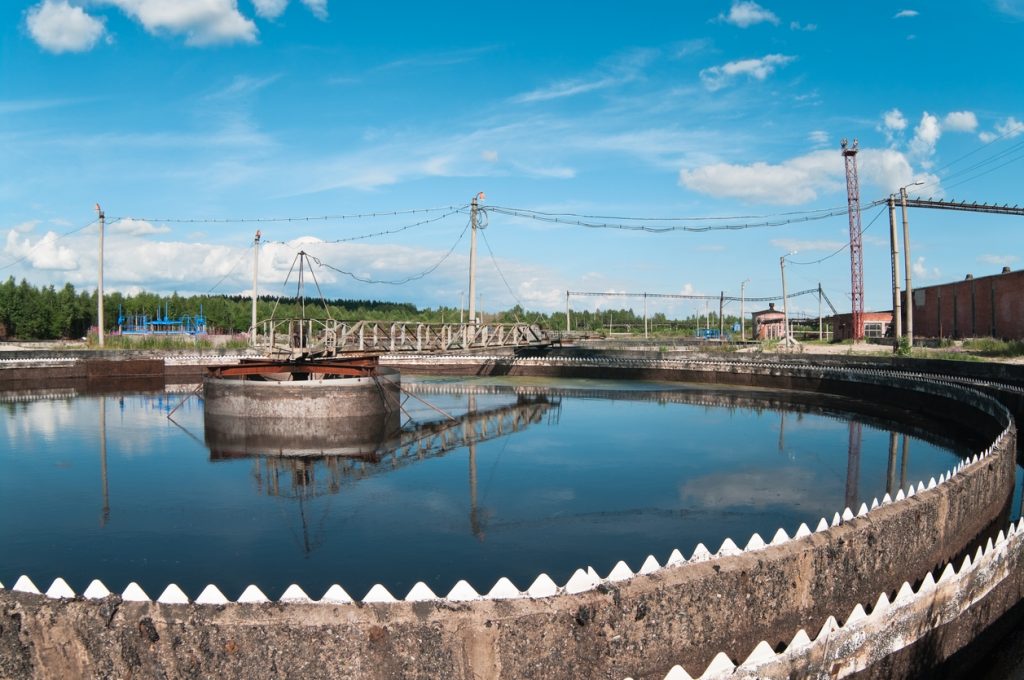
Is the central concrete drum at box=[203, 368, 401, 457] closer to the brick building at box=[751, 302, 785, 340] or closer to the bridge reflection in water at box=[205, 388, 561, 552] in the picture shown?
the bridge reflection in water at box=[205, 388, 561, 552]

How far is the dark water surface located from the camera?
30.6 ft

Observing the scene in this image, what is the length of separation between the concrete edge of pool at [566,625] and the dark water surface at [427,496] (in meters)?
3.25

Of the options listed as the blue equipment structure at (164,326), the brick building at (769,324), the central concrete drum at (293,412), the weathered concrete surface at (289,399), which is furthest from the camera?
the brick building at (769,324)

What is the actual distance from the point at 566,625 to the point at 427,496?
28.7 ft

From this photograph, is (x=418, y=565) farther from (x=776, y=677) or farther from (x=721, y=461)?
(x=721, y=461)

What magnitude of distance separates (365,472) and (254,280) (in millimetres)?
34781

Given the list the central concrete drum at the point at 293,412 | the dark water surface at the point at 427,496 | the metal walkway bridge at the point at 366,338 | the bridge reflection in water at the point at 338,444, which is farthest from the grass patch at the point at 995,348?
the central concrete drum at the point at 293,412

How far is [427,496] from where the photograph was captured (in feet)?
43.0

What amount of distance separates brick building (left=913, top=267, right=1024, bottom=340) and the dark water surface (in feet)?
90.1

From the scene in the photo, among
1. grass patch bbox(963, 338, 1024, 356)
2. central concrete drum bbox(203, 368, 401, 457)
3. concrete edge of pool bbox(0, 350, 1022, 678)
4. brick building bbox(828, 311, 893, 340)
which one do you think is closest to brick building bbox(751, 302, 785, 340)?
brick building bbox(828, 311, 893, 340)

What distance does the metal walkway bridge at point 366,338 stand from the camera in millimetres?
23594

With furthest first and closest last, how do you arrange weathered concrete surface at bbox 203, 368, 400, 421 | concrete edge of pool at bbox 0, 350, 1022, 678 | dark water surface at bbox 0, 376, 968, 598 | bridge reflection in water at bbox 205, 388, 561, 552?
weathered concrete surface at bbox 203, 368, 400, 421 < bridge reflection in water at bbox 205, 388, 561, 552 < dark water surface at bbox 0, 376, 968, 598 < concrete edge of pool at bbox 0, 350, 1022, 678

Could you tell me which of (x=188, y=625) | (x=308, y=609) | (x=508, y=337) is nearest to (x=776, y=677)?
(x=308, y=609)

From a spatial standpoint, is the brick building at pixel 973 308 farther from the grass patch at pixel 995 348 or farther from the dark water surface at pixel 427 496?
the dark water surface at pixel 427 496
